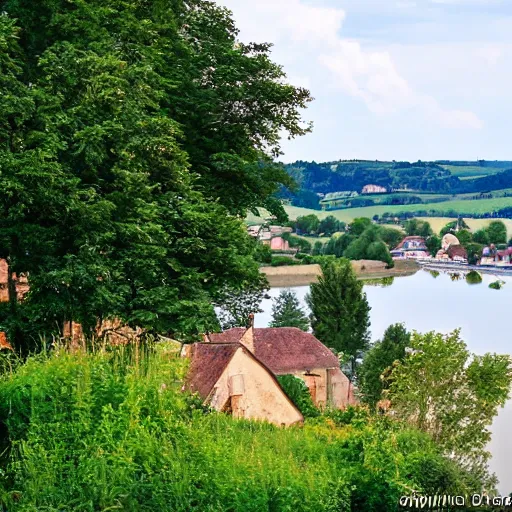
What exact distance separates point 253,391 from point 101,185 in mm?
7254

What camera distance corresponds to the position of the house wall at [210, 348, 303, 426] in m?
24.4

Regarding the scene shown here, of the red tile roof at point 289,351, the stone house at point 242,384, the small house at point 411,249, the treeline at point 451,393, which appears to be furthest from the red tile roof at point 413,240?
the stone house at point 242,384

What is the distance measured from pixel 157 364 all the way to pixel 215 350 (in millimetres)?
13006

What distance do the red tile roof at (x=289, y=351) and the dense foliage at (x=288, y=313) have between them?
1601cm

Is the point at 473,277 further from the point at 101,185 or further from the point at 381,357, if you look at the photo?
the point at 101,185

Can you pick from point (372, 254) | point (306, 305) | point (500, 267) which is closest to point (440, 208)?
point (500, 267)

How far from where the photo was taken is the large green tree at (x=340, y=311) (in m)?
66.1

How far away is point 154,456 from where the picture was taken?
1115 centimetres

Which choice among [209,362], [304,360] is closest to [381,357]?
[304,360]

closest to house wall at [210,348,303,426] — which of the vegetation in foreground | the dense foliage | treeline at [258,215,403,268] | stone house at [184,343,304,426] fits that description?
stone house at [184,343,304,426]

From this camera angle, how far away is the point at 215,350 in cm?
2564

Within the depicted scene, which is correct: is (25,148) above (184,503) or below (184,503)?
above

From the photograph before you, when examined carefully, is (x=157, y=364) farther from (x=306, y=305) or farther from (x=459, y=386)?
(x=306, y=305)

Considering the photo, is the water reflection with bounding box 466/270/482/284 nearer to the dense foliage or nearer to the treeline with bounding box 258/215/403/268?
the treeline with bounding box 258/215/403/268
